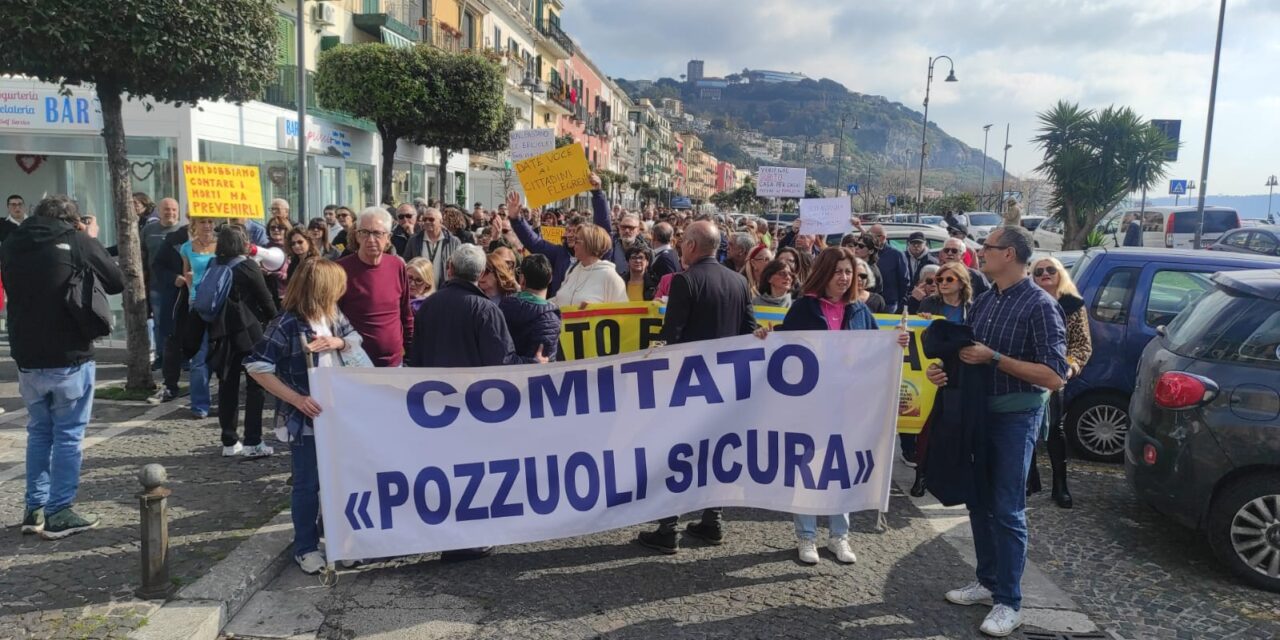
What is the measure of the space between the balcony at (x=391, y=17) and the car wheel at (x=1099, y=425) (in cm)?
2172

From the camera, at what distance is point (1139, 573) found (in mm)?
4949

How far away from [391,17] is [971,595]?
24668mm

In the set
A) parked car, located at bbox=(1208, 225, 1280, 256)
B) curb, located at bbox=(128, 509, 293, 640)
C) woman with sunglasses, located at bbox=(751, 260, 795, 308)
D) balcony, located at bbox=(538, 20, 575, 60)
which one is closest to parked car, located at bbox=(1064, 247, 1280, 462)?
woman with sunglasses, located at bbox=(751, 260, 795, 308)

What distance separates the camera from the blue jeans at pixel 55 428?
471cm

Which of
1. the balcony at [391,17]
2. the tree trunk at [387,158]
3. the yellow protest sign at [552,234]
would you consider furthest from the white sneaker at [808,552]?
the balcony at [391,17]

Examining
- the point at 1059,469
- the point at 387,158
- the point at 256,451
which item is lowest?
the point at 256,451

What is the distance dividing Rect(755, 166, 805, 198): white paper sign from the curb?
13.5 metres

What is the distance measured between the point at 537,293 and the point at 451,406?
1.24m

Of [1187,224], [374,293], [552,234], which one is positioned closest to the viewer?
[374,293]

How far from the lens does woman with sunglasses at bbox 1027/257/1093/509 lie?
5734mm

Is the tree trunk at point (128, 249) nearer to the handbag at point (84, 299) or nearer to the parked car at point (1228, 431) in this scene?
the handbag at point (84, 299)

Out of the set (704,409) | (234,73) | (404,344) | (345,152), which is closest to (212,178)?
(234,73)

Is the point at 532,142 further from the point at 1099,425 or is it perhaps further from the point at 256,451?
the point at 1099,425

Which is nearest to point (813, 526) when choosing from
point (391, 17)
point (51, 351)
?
point (51, 351)
